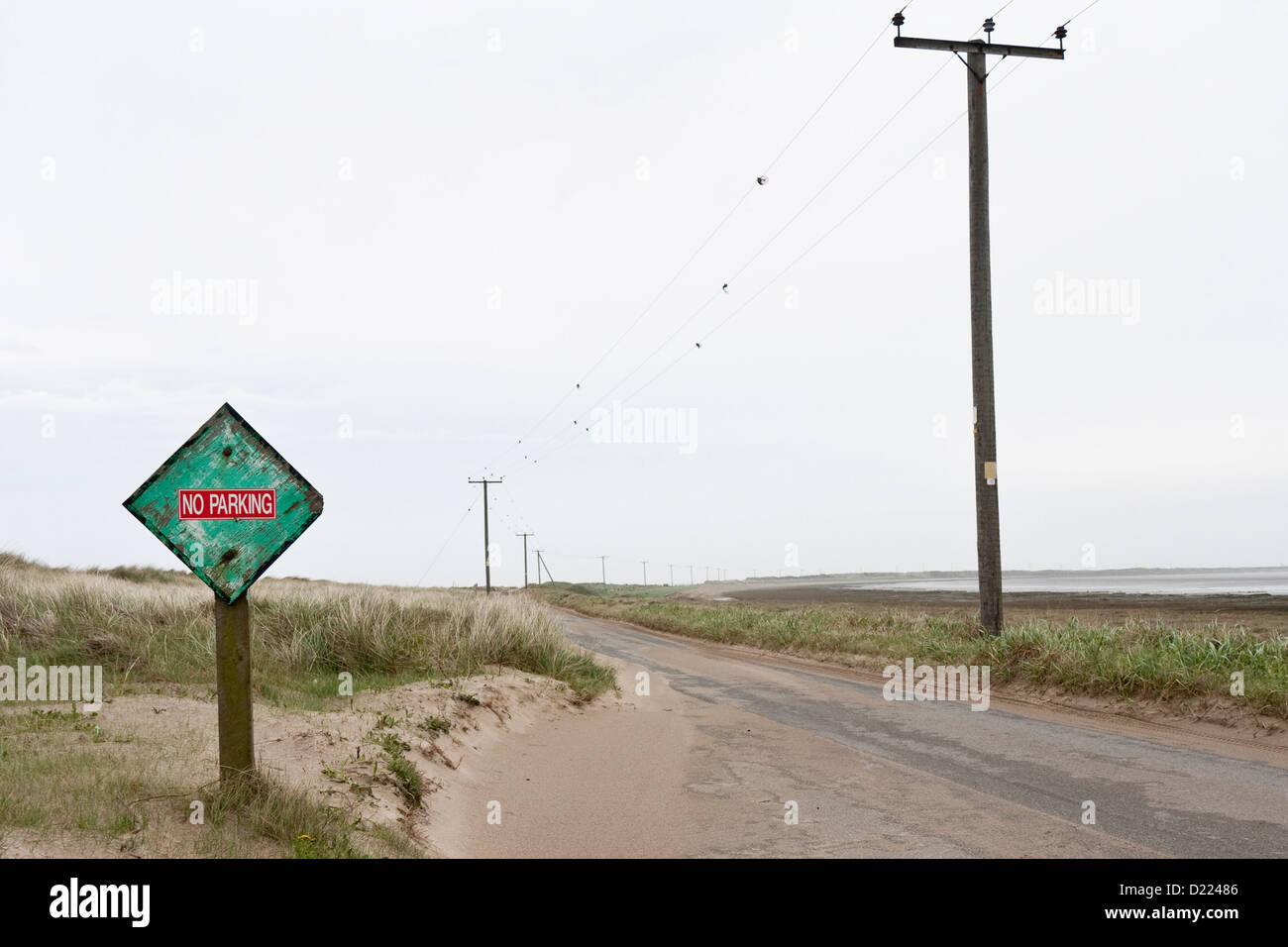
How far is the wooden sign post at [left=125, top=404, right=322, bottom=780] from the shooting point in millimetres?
5414

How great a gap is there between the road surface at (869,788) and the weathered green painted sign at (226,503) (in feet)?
7.87

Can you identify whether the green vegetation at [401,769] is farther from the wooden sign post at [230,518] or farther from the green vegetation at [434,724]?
the wooden sign post at [230,518]

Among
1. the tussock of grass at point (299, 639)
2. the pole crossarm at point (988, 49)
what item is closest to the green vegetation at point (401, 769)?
the tussock of grass at point (299, 639)

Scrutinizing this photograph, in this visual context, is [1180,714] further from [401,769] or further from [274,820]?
[274,820]

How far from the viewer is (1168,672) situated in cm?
1153

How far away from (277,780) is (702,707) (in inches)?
322

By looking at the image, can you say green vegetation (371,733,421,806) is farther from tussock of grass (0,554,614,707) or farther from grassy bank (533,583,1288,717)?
grassy bank (533,583,1288,717)

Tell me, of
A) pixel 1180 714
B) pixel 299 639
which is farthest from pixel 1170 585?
pixel 299 639

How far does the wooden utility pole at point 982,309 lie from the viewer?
53.1 ft

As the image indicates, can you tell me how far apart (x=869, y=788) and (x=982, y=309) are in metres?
10.8

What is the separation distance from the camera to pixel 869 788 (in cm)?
801
